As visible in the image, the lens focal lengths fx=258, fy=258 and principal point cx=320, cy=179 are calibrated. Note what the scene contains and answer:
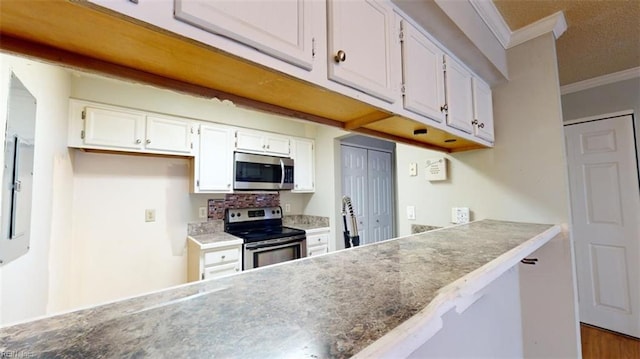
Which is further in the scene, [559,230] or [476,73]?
[476,73]

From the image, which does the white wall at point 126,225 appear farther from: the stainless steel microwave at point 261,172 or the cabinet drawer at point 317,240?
the cabinet drawer at point 317,240

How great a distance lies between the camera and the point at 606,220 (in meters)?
2.41

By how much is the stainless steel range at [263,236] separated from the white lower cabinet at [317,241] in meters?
0.10

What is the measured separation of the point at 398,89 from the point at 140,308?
3.54ft

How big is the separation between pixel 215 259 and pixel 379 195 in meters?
2.73

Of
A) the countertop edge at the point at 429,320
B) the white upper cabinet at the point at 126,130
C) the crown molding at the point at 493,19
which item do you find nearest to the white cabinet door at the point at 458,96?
the crown molding at the point at 493,19

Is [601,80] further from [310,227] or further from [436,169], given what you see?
[310,227]

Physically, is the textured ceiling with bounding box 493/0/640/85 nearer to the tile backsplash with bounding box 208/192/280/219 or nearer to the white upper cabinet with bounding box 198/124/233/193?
the white upper cabinet with bounding box 198/124/233/193

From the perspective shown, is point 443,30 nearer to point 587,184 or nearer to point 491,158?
point 491,158

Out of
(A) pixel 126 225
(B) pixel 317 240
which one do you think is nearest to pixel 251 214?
(B) pixel 317 240

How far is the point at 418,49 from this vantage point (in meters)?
1.20

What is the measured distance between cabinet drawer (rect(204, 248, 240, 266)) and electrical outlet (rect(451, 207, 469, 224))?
190 cm

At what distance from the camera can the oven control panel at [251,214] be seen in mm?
2907

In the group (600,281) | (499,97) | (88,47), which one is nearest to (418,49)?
(499,97)
